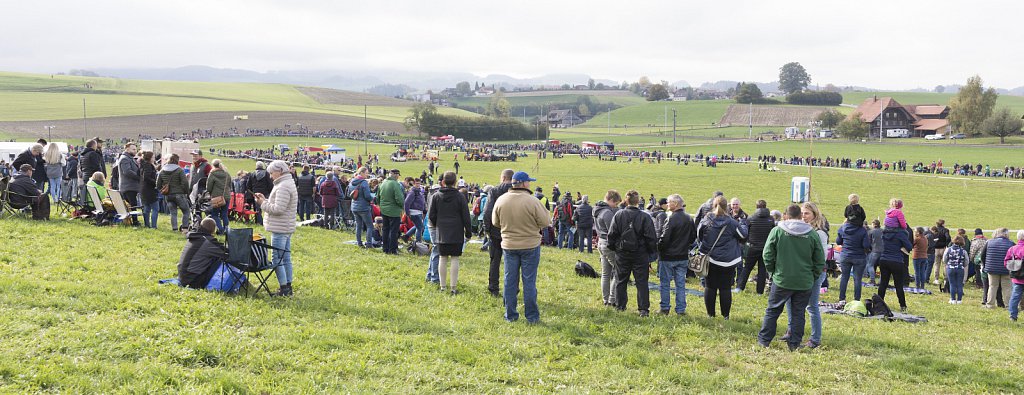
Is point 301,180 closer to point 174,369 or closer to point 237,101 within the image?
point 174,369

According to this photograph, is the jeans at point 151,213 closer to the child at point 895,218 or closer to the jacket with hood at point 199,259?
the jacket with hood at point 199,259

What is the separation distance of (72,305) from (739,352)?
7045mm

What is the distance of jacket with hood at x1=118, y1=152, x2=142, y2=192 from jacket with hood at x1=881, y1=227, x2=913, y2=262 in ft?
44.3

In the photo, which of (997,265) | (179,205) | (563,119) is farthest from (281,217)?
(563,119)

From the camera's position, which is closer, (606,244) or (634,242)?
(634,242)

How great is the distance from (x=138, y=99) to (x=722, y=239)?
140m

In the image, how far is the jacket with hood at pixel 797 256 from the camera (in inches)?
296

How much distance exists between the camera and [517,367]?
21.0 ft

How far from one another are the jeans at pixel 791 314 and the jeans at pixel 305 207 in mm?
12589

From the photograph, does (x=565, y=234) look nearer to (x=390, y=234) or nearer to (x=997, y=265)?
(x=390, y=234)

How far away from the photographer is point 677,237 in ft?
29.5

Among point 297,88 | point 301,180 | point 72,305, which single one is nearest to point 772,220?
point 72,305

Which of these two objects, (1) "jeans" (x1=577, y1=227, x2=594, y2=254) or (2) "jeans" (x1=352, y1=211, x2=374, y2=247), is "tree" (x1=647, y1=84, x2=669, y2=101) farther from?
(2) "jeans" (x1=352, y1=211, x2=374, y2=247)

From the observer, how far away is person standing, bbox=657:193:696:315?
29.3ft
